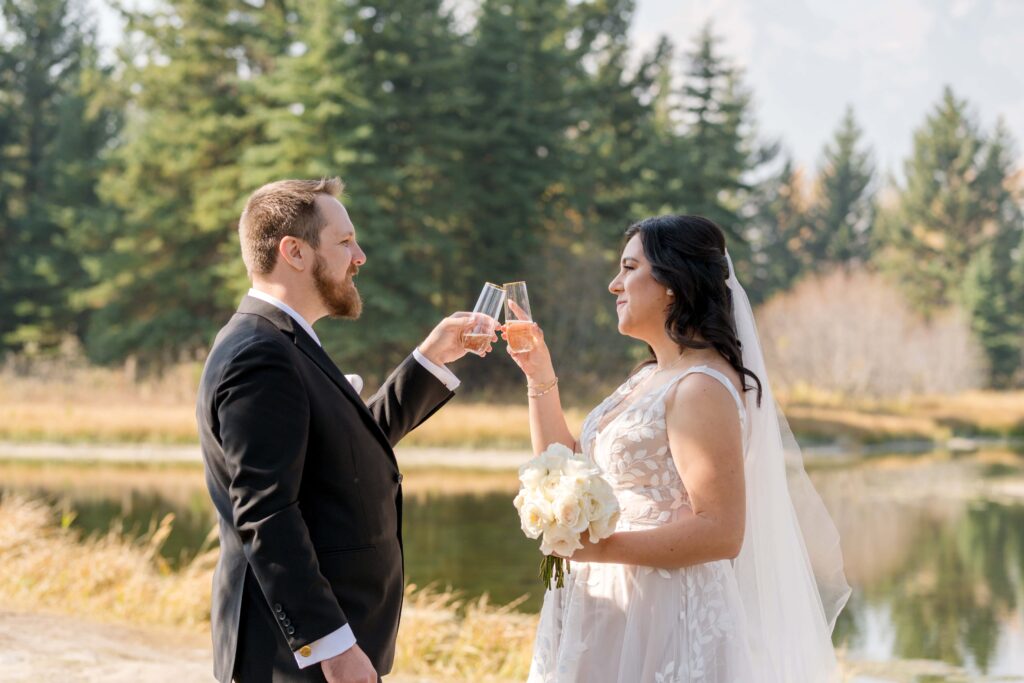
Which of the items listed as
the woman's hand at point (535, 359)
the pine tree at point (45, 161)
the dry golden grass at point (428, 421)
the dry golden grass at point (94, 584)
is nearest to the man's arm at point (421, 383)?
the woman's hand at point (535, 359)

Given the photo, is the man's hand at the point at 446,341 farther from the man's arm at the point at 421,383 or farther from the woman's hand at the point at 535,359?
the woman's hand at the point at 535,359

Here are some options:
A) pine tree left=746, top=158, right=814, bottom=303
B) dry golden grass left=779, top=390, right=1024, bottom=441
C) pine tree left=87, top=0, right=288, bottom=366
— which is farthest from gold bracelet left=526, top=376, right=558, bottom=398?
pine tree left=746, top=158, right=814, bottom=303

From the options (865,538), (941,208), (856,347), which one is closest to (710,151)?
(856,347)

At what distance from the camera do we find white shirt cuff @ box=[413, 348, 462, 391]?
11.3 ft

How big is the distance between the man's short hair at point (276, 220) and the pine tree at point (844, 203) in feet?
163

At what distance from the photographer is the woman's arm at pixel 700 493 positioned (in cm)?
274

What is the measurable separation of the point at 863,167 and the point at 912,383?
60.0ft

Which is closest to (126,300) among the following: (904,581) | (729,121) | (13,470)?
(13,470)

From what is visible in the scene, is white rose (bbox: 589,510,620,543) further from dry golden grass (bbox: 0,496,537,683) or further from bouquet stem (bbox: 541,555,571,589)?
dry golden grass (bbox: 0,496,537,683)

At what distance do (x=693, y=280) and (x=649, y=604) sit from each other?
878 mm

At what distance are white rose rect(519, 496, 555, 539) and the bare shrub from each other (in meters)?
32.9

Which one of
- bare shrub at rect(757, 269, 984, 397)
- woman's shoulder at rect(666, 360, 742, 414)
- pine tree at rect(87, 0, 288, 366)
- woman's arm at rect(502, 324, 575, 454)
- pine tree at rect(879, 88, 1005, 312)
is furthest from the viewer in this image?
pine tree at rect(879, 88, 1005, 312)

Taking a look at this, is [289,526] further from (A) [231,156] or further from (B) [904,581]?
(A) [231,156]

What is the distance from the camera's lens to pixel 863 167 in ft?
174
